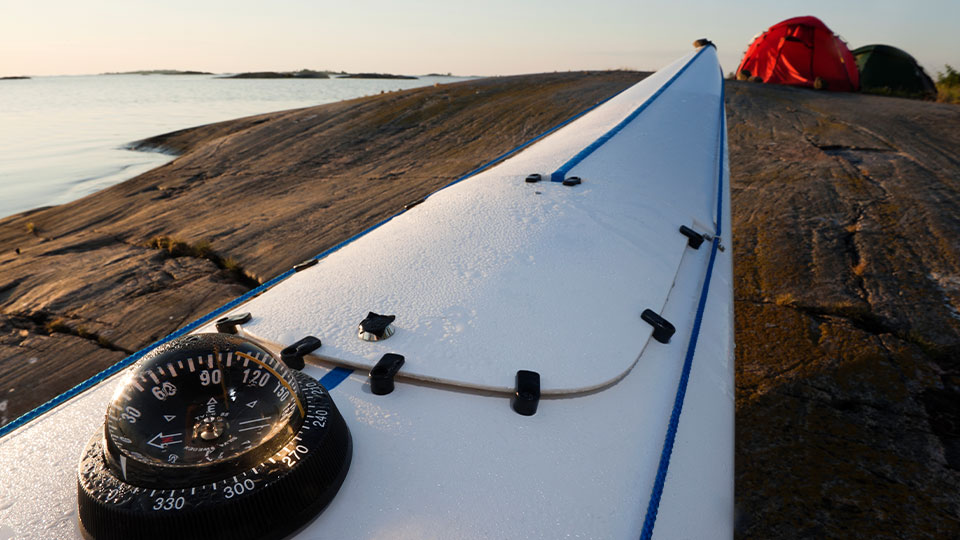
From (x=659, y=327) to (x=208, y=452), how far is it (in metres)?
1.19

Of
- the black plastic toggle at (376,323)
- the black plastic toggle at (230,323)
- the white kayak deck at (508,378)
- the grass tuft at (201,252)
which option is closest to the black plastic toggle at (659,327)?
the white kayak deck at (508,378)

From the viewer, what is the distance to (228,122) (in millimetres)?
13359

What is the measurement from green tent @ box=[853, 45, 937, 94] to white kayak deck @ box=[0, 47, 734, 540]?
14.0 m

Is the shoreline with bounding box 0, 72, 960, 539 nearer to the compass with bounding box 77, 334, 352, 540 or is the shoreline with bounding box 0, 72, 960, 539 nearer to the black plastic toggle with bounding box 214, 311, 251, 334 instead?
the compass with bounding box 77, 334, 352, 540

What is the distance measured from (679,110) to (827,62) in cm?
1015

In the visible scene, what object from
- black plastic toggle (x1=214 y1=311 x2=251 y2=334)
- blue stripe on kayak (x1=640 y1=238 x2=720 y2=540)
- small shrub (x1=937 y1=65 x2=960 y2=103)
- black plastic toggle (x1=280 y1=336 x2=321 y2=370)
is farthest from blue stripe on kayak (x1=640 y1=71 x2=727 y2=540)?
small shrub (x1=937 y1=65 x2=960 y2=103)

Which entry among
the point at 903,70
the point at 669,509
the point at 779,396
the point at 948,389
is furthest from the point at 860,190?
the point at 903,70

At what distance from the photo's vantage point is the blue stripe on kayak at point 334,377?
3.73 feet

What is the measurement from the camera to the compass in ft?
→ 2.47

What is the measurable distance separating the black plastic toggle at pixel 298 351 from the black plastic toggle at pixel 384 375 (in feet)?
0.63

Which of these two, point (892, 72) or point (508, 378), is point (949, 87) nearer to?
point (892, 72)

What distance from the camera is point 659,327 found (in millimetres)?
1421

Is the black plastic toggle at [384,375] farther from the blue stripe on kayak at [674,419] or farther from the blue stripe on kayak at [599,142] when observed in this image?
the blue stripe on kayak at [599,142]

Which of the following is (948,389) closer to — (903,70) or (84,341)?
(84,341)
